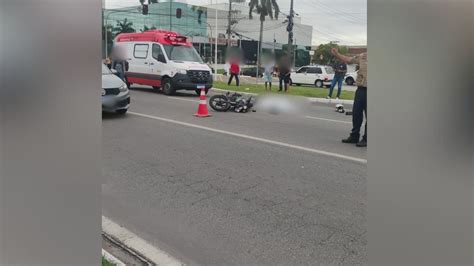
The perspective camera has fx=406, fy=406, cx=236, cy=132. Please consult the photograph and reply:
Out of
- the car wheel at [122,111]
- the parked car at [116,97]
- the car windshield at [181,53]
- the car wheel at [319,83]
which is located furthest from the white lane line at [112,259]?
the car wheel at [319,83]

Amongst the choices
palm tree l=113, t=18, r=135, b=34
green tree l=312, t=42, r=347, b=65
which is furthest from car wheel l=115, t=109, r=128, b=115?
green tree l=312, t=42, r=347, b=65

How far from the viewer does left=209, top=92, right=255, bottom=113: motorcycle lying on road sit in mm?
9828

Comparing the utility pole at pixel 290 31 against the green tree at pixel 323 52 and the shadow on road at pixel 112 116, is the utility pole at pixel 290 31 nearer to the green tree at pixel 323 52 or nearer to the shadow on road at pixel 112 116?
the green tree at pixel 323 52

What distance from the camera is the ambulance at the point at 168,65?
44.7 feet

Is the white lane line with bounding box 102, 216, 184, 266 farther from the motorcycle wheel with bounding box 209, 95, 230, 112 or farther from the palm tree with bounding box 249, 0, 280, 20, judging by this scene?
the motorcycle wheel with bounding box 209, 95, 230, 112

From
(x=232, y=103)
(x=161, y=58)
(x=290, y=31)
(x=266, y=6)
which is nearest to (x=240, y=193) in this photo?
(x=290, y=31)

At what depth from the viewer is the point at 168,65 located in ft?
45.0
